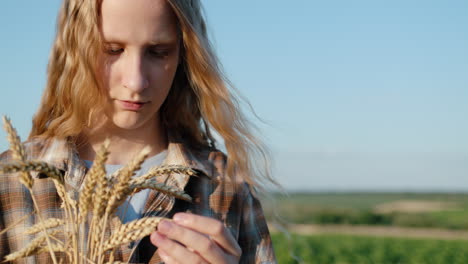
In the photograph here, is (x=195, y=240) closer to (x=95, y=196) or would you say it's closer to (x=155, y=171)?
(x=155, y=171)

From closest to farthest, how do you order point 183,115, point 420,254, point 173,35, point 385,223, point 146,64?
point 146,64 < point 173,35 < point 183,115 < point 420,254 < point 385,223

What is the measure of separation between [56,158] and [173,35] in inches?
25.4

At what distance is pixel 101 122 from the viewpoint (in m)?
2.17

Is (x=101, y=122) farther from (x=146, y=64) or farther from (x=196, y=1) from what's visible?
(x=196, y=1)

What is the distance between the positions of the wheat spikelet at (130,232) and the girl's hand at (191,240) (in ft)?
0.21

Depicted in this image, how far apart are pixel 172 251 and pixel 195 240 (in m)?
0.07

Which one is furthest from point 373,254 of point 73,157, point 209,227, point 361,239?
point 209,227

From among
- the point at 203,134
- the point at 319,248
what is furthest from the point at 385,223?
the point at 203,134

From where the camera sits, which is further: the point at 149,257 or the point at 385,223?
the point at 385,223

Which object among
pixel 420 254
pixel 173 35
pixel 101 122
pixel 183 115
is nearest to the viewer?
pixel 173 35

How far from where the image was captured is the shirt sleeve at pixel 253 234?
2.14m

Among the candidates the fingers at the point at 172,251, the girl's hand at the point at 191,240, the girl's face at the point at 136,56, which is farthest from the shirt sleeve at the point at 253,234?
the fingers at the point at 172,251

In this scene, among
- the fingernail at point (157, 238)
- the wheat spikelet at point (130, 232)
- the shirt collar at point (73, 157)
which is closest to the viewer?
the wheat spikelet at point (130, 232)

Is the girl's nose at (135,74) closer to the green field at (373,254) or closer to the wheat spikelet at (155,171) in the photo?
the wheat spikelet at (155,171)
